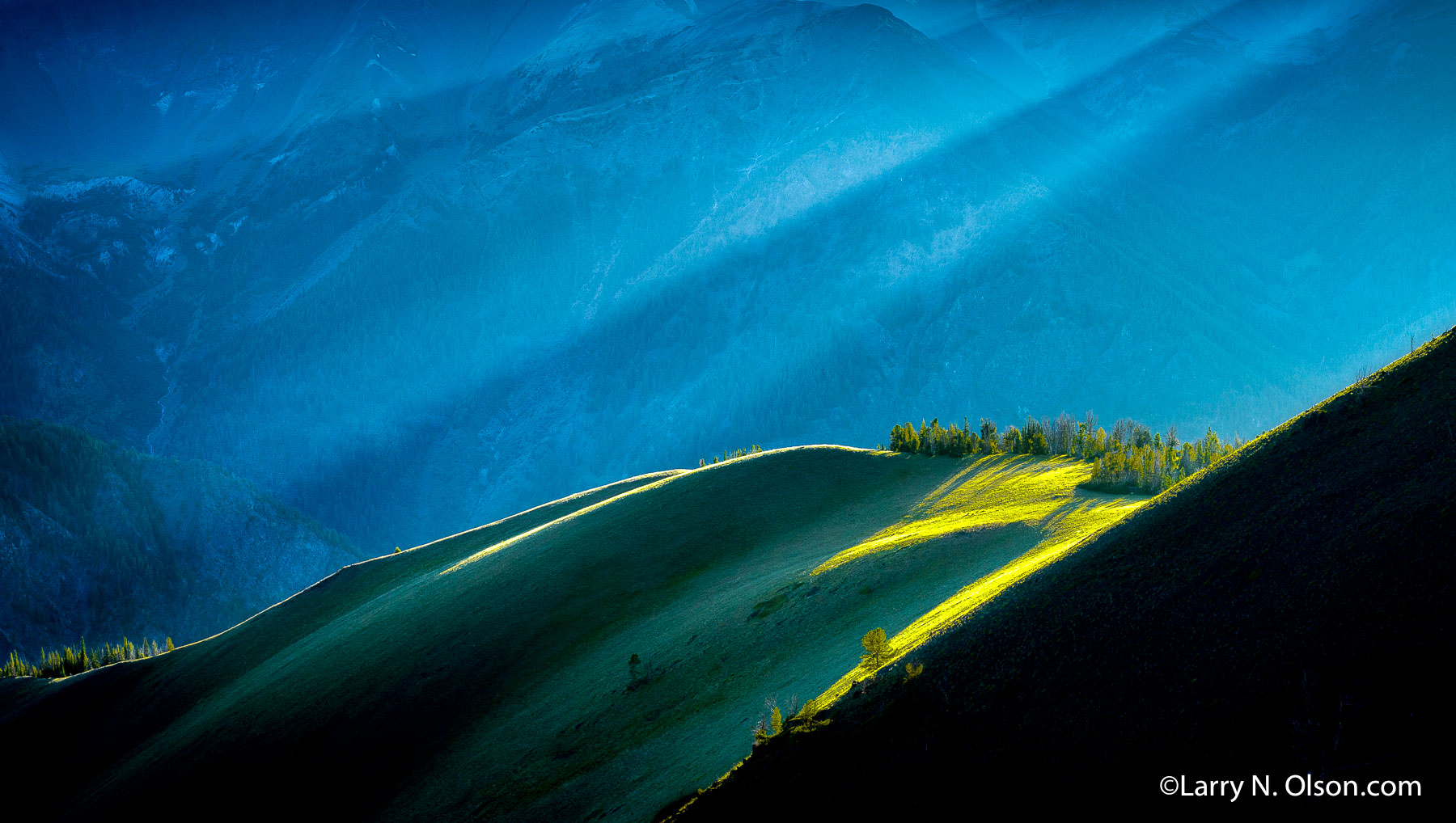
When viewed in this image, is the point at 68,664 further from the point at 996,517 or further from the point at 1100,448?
the point at 1100,448

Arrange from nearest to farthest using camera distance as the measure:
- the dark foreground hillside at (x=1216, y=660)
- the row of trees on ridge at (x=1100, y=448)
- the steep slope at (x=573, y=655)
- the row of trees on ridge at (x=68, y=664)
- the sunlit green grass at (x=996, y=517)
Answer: the dark foreground hillside at (x=1216, y=660), the sunlit green grass at (x=996, y=517), the steep slope at (x=573, y=655), the row of trees on ridge at (x=1100, y=448), the row of trees on ridge at (x=68, y=664)

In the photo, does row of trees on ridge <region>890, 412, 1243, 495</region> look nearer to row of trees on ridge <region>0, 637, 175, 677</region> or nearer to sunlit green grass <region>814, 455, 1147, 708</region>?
sunlit green grass <region>814, 455, 1147, 708</region>

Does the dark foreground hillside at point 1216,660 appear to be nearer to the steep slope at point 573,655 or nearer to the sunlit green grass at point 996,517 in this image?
the sunlit green grass at point 996,517

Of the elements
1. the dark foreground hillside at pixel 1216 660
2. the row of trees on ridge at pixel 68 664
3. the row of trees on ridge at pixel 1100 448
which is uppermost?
the row of trees on ridge at pixel 68 664

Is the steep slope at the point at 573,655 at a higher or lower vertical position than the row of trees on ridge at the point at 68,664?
lower

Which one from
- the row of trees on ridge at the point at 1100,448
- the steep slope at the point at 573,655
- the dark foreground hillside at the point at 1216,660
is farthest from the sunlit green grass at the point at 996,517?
the dark foreground hillside at the point at 1216,660

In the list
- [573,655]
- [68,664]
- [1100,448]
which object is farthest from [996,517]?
[68,664]

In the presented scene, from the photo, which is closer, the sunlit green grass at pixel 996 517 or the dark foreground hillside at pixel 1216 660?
the dark foreground hillside at pixel 1216 660
